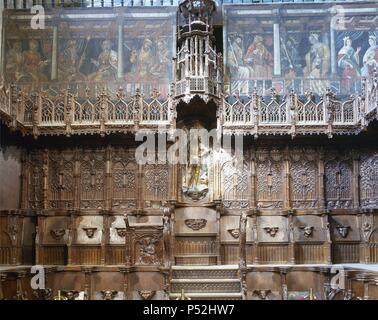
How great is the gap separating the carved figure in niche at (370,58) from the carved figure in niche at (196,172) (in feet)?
19.8

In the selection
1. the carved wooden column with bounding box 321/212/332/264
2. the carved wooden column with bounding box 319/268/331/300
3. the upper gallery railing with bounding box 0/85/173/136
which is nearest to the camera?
the carved wooden column with bounding box 319/268/331/300

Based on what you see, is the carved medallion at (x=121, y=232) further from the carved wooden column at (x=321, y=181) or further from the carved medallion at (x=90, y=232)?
the carved wooden column at (x=321, y=181)

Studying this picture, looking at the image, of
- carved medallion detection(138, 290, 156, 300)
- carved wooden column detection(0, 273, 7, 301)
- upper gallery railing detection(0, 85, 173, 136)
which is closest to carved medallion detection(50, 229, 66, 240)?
upper gallery railing detection(0, 85, 173, 136)

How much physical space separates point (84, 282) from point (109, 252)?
4.26 ft

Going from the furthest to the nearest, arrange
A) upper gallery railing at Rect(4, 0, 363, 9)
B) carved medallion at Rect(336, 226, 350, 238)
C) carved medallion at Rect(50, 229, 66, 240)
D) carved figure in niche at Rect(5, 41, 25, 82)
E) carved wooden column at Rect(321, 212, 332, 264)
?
upper gallery railing at Rect(4, 0, 363, 9) < carved figure in niche at Rect(5, 41, 25, 82) < carved medallion at Rect(50, 229, 66, 240) < carved medallion at Rect(336, 226, 350, 238) < carved wooden column at Rect(321, 212, 332, 264)

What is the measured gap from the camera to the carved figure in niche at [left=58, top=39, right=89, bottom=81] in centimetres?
1762

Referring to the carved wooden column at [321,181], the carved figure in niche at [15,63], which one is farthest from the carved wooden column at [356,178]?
the carved figure in niche at [15,63]

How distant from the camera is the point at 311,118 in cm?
1611

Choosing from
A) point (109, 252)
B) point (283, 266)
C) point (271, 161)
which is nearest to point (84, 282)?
point (109, 252)

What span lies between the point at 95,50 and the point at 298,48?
7.07 meters

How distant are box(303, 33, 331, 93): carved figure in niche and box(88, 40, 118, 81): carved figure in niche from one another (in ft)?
21.6

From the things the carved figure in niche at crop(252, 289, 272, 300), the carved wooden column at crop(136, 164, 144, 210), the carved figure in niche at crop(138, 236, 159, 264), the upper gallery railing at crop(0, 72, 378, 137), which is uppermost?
the upper gallery railing at crop(0, 72, 378, 137)

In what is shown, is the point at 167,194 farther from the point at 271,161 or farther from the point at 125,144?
the point at 271,161

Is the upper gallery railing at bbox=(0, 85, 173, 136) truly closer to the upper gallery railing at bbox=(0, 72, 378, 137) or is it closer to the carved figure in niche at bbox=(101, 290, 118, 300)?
the upper gallery railing at bbox=(0, 72, 378, 137)
